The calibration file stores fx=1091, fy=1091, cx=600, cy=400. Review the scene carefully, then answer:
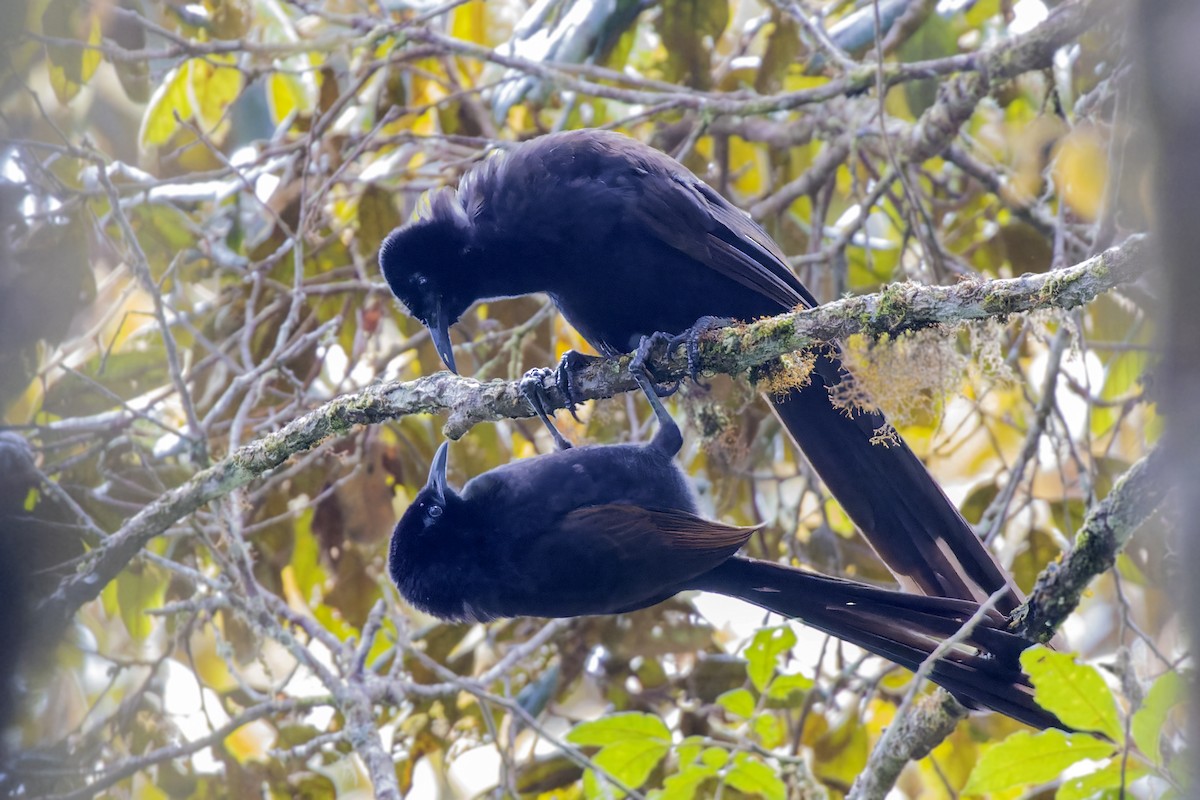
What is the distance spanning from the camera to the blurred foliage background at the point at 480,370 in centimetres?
336

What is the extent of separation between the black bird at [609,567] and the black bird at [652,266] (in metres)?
0.30

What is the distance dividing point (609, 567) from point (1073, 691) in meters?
1.24

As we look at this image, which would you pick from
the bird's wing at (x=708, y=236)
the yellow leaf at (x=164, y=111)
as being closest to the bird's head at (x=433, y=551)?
the bird's wing at (x=708, y=236)

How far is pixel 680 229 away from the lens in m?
3.40

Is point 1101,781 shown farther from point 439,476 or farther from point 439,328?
point 439,328

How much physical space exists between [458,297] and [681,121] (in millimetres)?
1529

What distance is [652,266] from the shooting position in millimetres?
3377

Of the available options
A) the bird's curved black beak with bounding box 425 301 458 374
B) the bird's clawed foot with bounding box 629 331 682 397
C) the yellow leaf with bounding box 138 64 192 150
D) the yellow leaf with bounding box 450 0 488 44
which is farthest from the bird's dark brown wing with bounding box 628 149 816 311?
the yellow leaf with bounding box 138 64 192 150

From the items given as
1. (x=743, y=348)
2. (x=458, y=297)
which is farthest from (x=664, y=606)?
(x=743, y=348)

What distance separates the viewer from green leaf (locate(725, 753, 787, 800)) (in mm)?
3004

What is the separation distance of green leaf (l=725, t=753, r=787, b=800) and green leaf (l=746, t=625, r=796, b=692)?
240 millimetres

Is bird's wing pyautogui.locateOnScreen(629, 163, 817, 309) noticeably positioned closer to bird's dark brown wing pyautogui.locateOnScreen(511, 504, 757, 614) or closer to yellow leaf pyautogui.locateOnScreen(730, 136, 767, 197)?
bird's dark brown wing pyautogui.locateOnScreen(511, 504, 757, 614)

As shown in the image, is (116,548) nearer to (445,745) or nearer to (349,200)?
(445,745)

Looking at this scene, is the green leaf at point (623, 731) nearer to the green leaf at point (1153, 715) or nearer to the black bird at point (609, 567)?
the black bird at point (609, 567)
